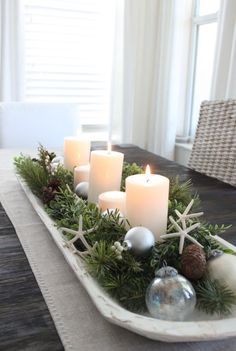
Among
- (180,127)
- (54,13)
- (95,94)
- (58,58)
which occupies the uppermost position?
(54,13)

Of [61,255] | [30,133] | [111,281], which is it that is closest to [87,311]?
[111,281]

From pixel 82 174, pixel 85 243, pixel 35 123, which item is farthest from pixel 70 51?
pixel 85 243

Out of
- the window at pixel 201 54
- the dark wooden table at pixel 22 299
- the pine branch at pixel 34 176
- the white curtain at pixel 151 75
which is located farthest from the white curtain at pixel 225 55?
the pine branch at pixel 34 176

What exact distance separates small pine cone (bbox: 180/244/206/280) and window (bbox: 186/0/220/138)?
7.69 ft

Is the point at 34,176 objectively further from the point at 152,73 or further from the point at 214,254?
the point at 152,73

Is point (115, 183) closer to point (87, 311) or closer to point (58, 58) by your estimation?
point (87, 311)

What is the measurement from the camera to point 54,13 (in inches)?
109

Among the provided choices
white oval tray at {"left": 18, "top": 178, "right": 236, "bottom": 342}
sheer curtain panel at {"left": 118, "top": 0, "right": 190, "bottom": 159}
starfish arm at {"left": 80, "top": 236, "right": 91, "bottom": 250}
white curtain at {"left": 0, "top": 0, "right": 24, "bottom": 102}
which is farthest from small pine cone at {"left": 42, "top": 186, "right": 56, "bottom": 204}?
sheer curtain panel at {"left": 118, "top": 0, "right": 190, "bottom": 159}

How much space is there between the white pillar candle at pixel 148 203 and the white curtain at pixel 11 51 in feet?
7.26

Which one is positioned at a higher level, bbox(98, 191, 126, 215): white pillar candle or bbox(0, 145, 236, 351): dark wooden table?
bbox(98, 191, 126, 215): white pillar candle

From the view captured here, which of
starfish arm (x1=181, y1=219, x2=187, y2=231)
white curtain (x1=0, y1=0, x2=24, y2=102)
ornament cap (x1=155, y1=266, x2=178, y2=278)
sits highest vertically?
white curtain (x1=0, y1=0, x2=24, y2=102)

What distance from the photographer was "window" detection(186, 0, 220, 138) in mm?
2740

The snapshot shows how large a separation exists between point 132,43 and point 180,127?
2.38 ft

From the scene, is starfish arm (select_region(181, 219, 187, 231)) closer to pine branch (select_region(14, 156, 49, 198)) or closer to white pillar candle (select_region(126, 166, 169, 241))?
white pillar candle (select_region(126, 166, 169, 241))
